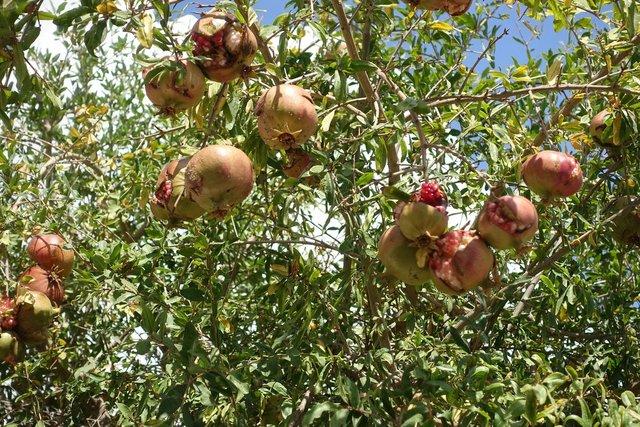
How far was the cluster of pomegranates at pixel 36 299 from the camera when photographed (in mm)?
3072

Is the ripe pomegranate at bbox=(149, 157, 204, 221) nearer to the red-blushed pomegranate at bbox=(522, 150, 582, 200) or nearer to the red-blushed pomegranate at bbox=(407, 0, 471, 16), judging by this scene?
the red-blushed pomegranate at bbox=(407, 0, 471, 16)

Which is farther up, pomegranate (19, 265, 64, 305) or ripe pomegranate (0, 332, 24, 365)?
pomegranate (19, 265, 64, 305)

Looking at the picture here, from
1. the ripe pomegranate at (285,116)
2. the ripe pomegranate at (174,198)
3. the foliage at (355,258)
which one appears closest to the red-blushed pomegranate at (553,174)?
the foliage at (355,258)

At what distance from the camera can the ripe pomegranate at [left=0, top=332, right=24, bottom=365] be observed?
3.07m

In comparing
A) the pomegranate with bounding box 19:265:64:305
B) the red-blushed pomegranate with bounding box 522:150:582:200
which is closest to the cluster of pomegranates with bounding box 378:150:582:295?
the red-blushed pomegranate with bounding box 522:150:582:200

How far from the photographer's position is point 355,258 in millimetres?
2422

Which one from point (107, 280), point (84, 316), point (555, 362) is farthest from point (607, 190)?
point (84, 316)

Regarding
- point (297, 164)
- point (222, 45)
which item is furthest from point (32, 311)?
point (222, 45)

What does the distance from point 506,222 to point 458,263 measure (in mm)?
160

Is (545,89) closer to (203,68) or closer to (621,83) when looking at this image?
(621,83)

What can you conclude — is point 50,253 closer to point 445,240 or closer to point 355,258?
point 355,258

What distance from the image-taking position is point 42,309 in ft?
10.1

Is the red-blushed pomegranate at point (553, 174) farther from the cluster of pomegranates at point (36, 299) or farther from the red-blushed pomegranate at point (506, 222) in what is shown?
the cluster of pomegranates at point (36, 299)

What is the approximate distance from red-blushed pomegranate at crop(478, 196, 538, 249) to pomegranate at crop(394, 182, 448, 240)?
10 cm
